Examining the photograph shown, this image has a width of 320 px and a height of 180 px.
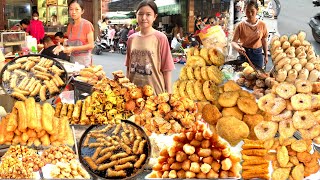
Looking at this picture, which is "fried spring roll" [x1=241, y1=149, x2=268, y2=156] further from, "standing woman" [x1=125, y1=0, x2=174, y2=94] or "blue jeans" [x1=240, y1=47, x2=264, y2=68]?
"standing woman" [x1=125, y1=0, x2=174, y2=94]

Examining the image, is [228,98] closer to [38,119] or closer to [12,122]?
[38,119]

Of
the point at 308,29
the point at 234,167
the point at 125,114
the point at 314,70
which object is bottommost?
the point at 234,167

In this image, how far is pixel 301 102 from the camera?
1660mm

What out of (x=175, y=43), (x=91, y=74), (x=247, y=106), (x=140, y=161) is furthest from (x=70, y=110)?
(x=247, y=106)

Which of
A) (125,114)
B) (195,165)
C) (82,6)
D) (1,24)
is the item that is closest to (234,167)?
(195,165)

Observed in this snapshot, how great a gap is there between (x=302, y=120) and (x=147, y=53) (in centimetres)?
105

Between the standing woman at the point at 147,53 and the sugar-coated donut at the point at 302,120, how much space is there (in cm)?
94

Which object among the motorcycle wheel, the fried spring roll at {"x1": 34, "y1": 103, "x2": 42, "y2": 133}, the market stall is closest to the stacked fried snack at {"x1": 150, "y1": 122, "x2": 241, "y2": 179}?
the market stall

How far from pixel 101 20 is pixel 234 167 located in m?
1.26

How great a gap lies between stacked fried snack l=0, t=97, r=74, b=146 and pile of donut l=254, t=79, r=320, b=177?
3.05ft

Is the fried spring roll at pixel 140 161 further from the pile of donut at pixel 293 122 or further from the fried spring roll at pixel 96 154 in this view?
the pile of donut at pixel 293 122

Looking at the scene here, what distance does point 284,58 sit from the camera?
205 centimetres

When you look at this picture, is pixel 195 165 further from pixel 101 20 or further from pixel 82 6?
pixel 82 6

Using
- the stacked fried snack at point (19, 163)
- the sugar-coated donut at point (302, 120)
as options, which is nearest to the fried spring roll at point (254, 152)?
the sugar-coated donut at point (302, 120)
